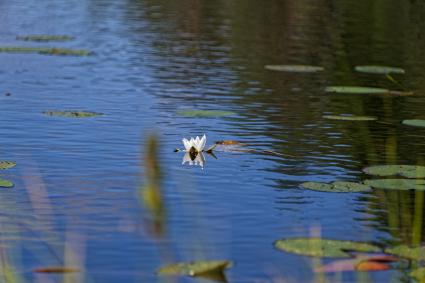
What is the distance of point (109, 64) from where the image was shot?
13.8 meters

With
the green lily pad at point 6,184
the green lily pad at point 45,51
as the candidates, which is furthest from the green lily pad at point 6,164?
the green lily pad at point 45,51

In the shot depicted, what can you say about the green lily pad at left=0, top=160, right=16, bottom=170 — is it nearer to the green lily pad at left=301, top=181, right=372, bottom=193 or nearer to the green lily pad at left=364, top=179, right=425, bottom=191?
the green lily pad at left=301, top=181, right=372, bottom=193

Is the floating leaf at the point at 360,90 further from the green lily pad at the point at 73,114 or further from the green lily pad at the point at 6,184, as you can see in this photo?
the green lily pad at the point at 6,184

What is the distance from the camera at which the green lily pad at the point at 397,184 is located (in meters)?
7.23

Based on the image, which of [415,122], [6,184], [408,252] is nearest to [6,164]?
[6,184]

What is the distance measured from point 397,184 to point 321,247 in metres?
1.82

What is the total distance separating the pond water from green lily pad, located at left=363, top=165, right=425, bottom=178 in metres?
0.10

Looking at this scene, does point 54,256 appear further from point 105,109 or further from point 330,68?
point 330,68

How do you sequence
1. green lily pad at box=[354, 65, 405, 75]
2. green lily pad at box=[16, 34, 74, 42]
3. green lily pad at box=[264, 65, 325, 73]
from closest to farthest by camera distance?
green lily pad at box=[264, 65, 325, 73] → green lily pad at box=[354, 65, 405, 75] → green lily pad at box=[16, 34, 74, 42]

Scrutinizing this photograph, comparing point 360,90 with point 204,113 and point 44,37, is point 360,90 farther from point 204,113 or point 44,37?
point 44,37

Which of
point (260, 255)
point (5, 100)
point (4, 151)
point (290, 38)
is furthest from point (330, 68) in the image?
point (260, 255)

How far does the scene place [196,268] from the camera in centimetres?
507

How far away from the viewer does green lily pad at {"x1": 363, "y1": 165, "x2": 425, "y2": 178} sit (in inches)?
301

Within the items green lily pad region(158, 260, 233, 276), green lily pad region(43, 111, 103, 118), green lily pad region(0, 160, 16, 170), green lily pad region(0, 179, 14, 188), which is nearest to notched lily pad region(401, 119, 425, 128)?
green lily pad region(43, 111, 103, 118)
